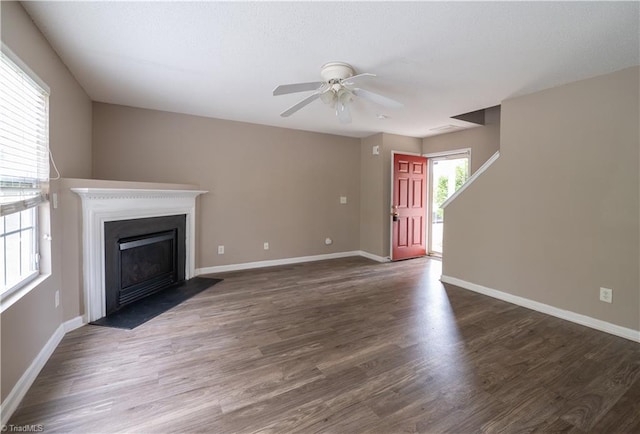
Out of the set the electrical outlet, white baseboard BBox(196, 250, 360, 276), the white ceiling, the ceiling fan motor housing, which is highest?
the white ceiling

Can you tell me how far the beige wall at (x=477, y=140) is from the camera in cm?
460

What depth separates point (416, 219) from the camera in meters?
5.74

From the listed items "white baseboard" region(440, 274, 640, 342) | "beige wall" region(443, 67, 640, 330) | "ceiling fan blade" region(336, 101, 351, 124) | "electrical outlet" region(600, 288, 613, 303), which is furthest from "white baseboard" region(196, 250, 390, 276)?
"electrical outlet" region(600, 288, 613, 303)

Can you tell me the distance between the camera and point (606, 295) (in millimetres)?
2727

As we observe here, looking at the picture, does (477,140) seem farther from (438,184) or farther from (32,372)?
(32,372)

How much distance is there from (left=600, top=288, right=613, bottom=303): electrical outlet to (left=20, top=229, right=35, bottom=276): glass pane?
4715mm

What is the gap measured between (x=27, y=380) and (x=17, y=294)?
541mm

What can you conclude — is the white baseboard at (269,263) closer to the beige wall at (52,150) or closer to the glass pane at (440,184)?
the glass pane at (440,184)

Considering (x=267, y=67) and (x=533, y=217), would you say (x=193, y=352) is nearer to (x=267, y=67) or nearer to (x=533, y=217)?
(x=267, y=67)

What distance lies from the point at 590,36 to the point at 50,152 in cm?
413

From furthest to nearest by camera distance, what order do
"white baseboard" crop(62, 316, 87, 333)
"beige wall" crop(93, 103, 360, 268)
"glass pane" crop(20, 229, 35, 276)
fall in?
"beige wall" crop(93, 103, 360, 268), "white baseboard" crop(62, 316, 87, 333), "glass pane" crop(20, 229, 35, 276)

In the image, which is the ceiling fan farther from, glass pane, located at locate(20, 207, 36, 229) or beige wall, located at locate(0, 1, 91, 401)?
glass pane, located at locate(20, 207, 36, 229)

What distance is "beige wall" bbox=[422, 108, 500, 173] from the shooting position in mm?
4598

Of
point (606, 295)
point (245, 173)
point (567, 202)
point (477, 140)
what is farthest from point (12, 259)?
point (477, 140)
